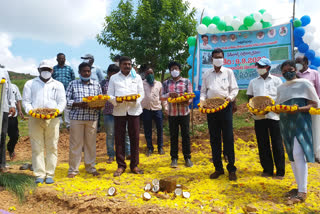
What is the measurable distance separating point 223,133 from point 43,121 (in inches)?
119

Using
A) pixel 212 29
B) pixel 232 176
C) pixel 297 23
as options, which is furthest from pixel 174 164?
pixel 297 23

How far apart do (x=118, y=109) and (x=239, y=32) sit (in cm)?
427

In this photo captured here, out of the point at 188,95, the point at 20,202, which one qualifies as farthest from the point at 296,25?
the point at 20,202

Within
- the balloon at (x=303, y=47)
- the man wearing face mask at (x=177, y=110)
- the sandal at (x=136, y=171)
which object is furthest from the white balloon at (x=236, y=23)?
the sandal at (x=136, y=171)

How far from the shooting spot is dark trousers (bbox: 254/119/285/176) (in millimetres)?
4531

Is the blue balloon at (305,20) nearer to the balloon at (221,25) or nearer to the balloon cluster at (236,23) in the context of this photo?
the balloon cluster at (236,23)

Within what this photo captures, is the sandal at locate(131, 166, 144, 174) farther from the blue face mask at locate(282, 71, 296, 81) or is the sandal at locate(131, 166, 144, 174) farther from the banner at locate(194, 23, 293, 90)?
the banner at locate(194, 23, 293, 90)

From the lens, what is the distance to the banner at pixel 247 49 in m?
6.80

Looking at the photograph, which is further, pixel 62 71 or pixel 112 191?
pixel 62 71

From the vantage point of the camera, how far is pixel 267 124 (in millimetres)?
4582

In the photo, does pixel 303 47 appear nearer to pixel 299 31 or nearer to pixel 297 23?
pixel 299 31

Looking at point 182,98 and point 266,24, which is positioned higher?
point 266,24

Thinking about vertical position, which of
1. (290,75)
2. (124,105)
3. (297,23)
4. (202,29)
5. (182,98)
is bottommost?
(124,105)

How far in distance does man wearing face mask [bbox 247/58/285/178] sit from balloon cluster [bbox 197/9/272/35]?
2846mm
